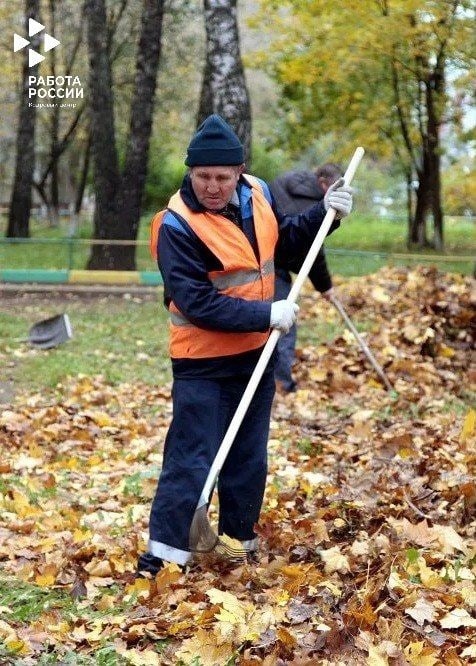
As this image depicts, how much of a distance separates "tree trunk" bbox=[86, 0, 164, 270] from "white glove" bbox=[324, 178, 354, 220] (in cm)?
1226

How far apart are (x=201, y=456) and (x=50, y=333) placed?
7.12 meters

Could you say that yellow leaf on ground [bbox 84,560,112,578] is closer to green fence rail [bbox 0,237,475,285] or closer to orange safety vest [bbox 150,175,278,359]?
orange safety vest [bbox 150,175,278,359]

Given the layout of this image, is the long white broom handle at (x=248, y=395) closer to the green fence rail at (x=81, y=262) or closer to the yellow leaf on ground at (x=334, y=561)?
the yellow leaf on ground at (x=334, y=561)

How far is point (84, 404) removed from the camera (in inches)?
336

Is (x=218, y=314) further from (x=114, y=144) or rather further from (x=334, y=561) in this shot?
(x=114, y=144)

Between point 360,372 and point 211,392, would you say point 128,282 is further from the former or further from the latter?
point 211,392

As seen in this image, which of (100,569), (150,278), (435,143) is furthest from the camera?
(435,143)

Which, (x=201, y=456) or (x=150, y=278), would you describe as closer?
(x=201, y=456)

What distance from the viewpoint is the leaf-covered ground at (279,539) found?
3.72m

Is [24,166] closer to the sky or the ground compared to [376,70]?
closer to the ground

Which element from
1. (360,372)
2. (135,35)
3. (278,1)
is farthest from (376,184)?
(360,372)

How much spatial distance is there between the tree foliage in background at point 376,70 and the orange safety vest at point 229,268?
36.5ft

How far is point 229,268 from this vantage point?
4398 mm

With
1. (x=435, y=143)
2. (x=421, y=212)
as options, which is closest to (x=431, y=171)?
(x=435, y=143)
